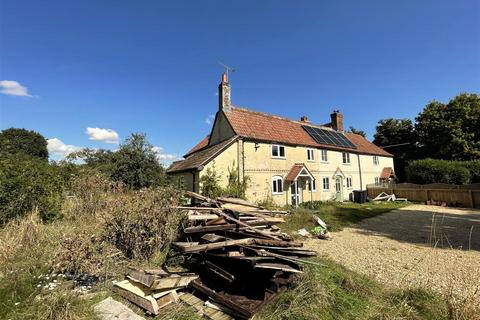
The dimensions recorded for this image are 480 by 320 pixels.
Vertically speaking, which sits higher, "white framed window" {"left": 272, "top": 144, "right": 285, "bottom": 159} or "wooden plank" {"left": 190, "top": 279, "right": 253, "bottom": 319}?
"white framed window" {"left": 272, "top": 144, "right": 285, "bottom": 159}

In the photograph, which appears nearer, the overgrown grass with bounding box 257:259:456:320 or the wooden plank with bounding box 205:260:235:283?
the overgrown grass with bounding box 257:259:456:320

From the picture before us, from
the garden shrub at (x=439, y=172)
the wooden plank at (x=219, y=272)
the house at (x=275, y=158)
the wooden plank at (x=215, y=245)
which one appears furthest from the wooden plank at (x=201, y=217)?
the garden shrub at (x=439, y=172)

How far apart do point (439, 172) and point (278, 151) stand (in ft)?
69.5

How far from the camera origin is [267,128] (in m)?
21.6

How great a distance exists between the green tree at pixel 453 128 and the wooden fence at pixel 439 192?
49.3ft

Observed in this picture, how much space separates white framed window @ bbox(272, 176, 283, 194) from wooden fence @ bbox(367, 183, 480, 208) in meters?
15.6

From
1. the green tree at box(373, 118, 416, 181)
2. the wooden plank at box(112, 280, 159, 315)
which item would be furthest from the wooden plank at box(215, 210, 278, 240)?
the green tree at box(373, 118, 416, 181)

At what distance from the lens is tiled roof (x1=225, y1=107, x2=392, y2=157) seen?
64.6ft

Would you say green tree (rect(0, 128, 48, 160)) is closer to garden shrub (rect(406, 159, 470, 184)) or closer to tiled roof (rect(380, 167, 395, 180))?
tiled roof (rect(380, 167, 395, 180))

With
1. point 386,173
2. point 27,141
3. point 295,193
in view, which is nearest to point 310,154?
point 295,193

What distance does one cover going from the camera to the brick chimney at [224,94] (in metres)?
20.3

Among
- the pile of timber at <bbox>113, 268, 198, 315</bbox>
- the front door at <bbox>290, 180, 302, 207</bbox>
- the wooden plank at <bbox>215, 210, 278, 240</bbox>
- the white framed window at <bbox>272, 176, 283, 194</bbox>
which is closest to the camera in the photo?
the pile of timber at <bbox>113, 268, 198, 315</bbox>

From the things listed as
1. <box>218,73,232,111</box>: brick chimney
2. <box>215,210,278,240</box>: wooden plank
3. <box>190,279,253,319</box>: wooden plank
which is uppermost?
<box>218,73,232,111</box>: brick chimney

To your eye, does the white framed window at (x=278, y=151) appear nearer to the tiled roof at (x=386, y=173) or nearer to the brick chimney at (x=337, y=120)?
the brick chimney at (x=337, y=120)
